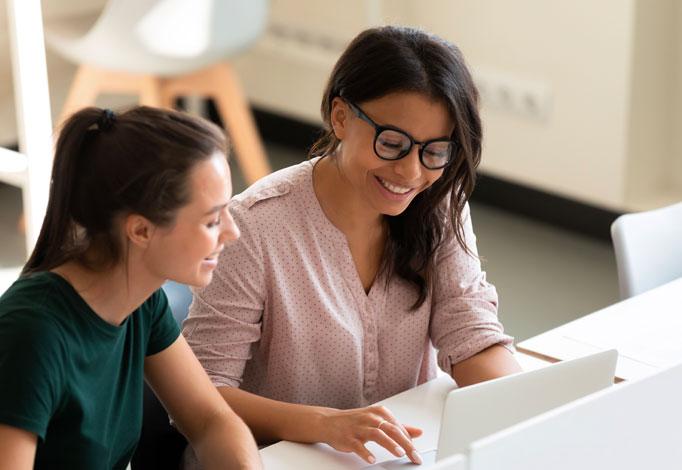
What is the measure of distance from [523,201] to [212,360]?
2.53 metres

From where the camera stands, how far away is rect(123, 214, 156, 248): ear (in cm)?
148

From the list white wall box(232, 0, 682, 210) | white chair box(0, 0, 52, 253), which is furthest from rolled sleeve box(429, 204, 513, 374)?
white wall box(232, 0, 682, 210)

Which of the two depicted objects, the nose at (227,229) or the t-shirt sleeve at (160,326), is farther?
the t-shirt sleeve at (160,326)

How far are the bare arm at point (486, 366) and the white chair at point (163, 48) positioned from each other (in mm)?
2180

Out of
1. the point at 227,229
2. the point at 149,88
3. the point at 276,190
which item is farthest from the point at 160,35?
the point at 227,229

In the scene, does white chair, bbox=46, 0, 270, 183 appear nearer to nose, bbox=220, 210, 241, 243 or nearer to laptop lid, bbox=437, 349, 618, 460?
nose, bbox=220, 210, 241, 243

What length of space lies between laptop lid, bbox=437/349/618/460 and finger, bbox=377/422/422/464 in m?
0.20

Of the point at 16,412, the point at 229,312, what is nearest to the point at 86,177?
the point at 16,412

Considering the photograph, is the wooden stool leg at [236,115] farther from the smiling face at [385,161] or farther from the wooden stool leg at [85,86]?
the smiling face at [385,161]

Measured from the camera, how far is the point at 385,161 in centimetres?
179

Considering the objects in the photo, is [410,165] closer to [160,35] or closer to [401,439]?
[401,439]

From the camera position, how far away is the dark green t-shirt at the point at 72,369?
4.68 ft

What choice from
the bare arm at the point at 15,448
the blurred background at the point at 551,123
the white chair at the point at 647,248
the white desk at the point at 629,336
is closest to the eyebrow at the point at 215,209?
the bare arm at the point at 15,448

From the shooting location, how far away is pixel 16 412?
1411mm
